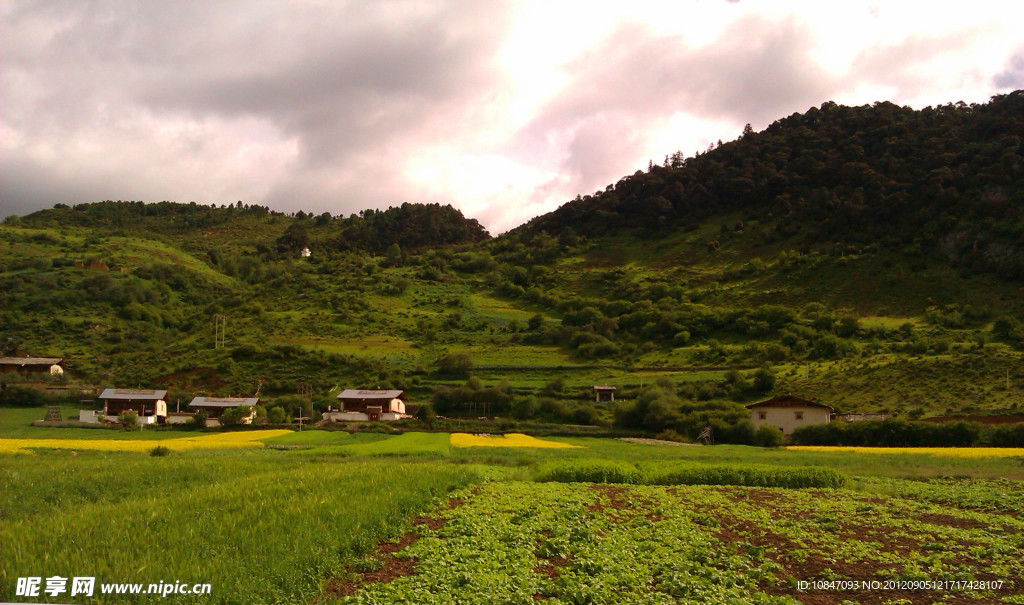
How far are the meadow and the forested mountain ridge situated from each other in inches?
3985

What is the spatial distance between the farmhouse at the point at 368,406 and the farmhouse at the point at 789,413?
1253 inches

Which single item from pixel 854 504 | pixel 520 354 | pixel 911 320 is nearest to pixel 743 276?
pixel 911 320

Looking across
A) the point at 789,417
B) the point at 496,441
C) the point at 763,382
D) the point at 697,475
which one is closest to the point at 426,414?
the point at 496,441

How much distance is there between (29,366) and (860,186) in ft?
450

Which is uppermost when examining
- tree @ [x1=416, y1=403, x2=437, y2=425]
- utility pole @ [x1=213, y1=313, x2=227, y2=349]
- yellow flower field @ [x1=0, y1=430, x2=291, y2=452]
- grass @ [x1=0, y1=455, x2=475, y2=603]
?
utility pole @ [x1=213, y1=313, x2=227, y2=349]

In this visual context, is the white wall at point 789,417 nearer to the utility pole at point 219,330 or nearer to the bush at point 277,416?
the bush at point 277,416

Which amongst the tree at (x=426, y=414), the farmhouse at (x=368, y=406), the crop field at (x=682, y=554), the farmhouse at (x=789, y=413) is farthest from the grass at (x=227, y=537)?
the farmhouse at (x=368, y=406)

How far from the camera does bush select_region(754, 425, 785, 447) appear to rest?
155 feet

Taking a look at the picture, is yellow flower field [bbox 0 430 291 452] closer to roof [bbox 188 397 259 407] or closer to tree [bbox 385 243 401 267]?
roof [bbox 188 397 259 407]

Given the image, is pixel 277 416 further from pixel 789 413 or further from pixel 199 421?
pixel 789 413

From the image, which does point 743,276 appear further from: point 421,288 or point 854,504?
point 854,504

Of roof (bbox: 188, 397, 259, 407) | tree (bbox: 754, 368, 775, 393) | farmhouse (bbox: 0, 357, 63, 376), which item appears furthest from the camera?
farmhouse (bbox: 0, 357, 63, 376)

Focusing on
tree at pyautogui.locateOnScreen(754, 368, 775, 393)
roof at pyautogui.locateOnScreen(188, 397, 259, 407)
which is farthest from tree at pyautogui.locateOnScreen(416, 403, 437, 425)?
tree at pyautogui.locateOnScreen(754, 368, 775, 393)

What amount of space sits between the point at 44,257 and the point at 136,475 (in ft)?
394
